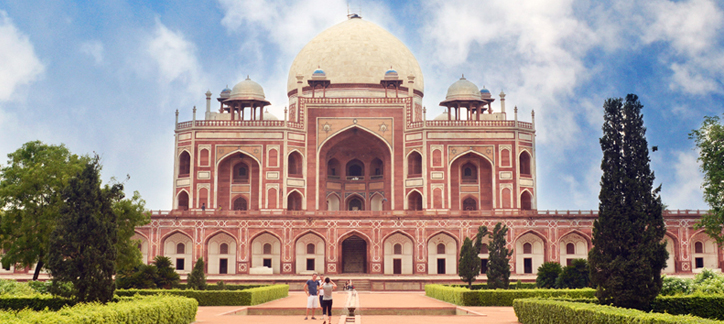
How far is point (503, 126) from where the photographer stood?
4131 cm

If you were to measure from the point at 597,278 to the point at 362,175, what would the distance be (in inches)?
1271

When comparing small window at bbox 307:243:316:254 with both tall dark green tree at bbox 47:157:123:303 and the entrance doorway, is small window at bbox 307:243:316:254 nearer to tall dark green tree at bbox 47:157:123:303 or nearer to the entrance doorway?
the entrance doorway

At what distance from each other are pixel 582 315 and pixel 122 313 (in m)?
6.89

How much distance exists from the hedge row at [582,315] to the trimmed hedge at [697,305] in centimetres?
243

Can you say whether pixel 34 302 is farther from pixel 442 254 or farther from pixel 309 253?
pixel 442 254

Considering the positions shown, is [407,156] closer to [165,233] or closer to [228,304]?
[165,233]

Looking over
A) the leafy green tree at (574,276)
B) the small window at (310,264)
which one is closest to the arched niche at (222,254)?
the small window at (310,264)

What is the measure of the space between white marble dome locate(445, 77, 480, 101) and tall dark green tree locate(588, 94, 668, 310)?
92.9 feet

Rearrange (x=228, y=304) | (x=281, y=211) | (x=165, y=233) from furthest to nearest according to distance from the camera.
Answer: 1. (x=281, y=211)
2. (x=165, y=233)
3. (x=228, y=304)

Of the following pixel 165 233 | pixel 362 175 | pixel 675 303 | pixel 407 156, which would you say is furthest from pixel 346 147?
pixel 675 303

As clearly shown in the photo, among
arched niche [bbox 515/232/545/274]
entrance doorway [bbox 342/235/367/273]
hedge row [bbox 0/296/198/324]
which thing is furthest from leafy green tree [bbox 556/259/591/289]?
entrance doorway [bbox 342/235/367/273]

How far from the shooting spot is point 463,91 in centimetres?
4309

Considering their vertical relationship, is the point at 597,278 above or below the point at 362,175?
below

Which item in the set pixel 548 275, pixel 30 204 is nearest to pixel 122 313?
pixel 30 204
